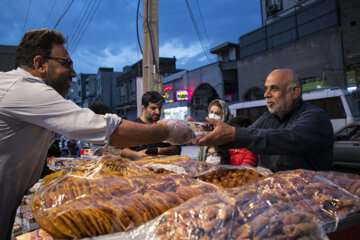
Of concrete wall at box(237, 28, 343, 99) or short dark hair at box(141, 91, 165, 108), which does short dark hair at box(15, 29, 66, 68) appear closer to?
short dark hair at box(141, 91, 165, 108)

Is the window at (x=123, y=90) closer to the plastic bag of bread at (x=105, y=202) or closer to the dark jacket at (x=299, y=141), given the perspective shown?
the dark jacket at (x=299, y=141)

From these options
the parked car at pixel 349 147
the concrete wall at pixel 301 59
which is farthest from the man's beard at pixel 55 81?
the concrete wall at pixel 301 59

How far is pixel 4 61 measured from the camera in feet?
18.9

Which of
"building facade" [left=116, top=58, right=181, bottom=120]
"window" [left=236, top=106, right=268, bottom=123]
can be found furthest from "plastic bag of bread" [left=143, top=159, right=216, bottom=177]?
"building facade" [left=116, top=58, right=181, bottom=120]

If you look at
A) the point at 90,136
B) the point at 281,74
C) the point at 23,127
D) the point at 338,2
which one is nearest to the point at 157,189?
the point at 90,136

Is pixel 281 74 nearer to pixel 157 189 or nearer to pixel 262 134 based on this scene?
pixel 262 134

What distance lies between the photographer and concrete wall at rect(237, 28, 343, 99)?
41.8 feet

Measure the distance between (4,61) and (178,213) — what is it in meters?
6.67

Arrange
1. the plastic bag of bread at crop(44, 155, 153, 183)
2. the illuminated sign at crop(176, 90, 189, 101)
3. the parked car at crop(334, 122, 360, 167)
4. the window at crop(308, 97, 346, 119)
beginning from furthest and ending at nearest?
the illuminated sign at crop(176, 90, 189, 101) < the window at crop(308, 97, 346, 119) < the parked car at crop(334, 122, 360, 167) < the plastic bag of bread at crop(44, 155, 153, 183)

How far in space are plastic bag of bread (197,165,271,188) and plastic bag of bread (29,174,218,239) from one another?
1.16ft

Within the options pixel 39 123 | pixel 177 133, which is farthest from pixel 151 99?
pixel 39 123

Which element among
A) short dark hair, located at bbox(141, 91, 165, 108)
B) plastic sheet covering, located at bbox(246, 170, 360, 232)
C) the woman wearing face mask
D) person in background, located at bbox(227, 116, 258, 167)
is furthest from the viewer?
short dark hair, located at bbox(141, 91, 165, 108)

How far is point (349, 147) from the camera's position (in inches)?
275

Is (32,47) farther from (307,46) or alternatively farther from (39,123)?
(307,46)
